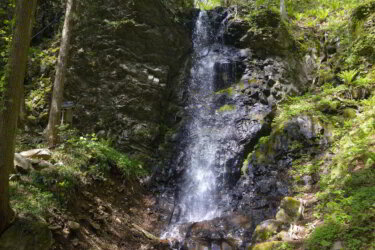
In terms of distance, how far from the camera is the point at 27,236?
14.4 ft

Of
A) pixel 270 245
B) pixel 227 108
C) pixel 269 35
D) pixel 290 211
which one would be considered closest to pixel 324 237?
pixel 270 245

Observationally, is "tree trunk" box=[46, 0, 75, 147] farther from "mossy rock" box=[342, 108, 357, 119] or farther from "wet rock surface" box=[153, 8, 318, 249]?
"mossy rock" box=[342, 108, 357, 119]

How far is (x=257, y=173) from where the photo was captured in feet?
30.9

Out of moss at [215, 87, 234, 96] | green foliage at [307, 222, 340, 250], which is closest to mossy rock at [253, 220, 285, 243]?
green foliage at [307, 222, 340, 250]

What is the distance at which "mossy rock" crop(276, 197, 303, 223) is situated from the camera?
646 cm

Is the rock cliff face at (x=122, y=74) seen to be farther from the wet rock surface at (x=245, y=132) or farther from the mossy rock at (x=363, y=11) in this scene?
the mossy rock at (x=363, y=11)

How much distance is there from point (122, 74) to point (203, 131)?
434 cm

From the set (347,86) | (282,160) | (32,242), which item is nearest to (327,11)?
(347,86)

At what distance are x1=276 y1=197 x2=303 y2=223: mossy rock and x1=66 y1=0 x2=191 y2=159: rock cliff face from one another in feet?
20.1

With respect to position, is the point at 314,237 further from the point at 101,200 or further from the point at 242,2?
the point at 242,2

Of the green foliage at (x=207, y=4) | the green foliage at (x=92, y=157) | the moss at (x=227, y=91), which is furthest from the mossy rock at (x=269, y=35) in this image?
the green foliage at (x=92, y=157)

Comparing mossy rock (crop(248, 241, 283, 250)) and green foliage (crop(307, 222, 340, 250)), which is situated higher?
green foliage (crop(307, 222, 340, 250))

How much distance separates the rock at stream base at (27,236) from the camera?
4.16 metres

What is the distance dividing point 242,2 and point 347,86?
8.51 metres
